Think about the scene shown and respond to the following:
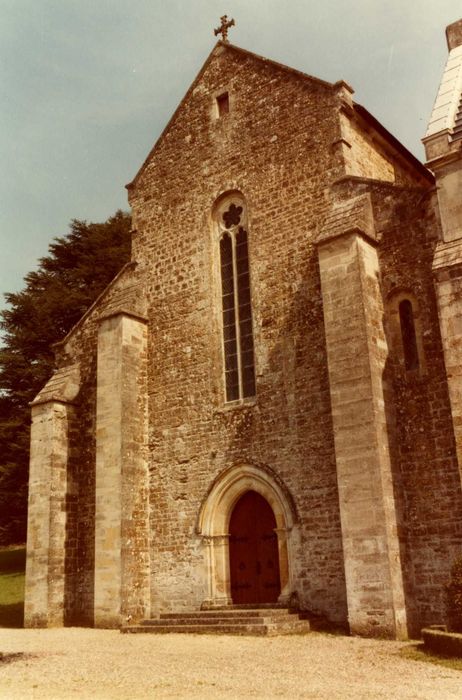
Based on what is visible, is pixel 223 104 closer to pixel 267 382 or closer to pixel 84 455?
pixel 267 382

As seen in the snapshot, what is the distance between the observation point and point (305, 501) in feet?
44.7

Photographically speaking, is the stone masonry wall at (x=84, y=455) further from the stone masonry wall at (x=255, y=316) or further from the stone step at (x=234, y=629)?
the stone step at (x=234, y=629)

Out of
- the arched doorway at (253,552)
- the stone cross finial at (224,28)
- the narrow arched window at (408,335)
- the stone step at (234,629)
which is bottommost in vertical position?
the stone step at (234,629)

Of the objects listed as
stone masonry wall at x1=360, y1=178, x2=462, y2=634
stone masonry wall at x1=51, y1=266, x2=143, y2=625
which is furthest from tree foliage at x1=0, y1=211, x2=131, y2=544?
stone masonry wall at x1=360, y1=178, x2=462, y2=634

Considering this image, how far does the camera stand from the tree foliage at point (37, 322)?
25922 mm

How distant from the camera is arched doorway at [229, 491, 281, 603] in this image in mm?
14227

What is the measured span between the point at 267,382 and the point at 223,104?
24.3 ft

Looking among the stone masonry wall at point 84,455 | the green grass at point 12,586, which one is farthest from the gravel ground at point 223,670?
the green grass at point 12,586

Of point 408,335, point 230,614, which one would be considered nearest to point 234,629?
point 230,614

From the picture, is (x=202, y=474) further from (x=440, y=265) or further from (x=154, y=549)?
(x=440, y=265)

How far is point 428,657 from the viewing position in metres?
8.88

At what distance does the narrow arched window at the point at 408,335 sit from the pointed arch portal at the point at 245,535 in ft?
11.6

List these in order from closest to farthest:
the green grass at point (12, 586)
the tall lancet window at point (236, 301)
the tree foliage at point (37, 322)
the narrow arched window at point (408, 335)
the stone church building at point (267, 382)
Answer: the stone church building at point (267, 382) → the narrow arched window at point (408, 335) → the tall lancet window at point (236, 301) → the green grass at point (12, 586) → the tree foliage at point (37, 322)

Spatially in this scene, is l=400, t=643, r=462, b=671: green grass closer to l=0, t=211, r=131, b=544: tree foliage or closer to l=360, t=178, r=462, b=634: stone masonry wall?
l=360, t=178, r=462, b=634: stone masonry wall
